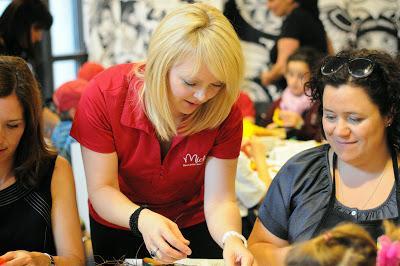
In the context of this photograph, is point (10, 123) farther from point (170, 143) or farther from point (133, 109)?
point (170, 143)

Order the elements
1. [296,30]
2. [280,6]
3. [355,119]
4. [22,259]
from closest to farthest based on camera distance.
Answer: [22,259] → [355,119] → [296,30] → [280,6]

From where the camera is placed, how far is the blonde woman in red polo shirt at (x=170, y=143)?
166 cm

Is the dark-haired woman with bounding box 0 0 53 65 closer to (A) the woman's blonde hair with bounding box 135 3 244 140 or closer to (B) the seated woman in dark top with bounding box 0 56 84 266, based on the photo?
(B) the seated woman in dark top with bounding box 0 56 84 266

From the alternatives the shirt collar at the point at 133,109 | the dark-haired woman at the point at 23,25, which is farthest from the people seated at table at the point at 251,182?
the dark-haired woman at the point at 23,25

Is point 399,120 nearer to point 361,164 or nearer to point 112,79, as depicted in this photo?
Result: point 361,164

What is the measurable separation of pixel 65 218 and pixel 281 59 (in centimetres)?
360

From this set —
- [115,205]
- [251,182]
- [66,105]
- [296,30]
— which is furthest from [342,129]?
[296,30]

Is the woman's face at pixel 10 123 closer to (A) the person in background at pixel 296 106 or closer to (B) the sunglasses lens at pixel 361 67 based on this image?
(B) the sunglasses lens at pixel 361 67

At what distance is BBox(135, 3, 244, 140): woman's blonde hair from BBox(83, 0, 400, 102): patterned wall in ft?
10.9

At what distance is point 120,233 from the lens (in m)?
2.07

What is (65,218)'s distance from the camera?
1.81 metres

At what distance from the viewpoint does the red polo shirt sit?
183 cm

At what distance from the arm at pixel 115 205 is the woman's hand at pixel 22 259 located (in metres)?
0.26

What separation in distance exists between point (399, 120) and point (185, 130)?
0.63 meters
